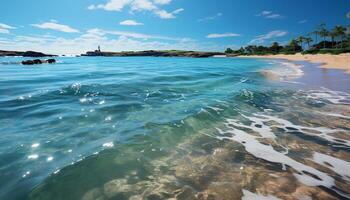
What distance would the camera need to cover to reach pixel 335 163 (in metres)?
5.33

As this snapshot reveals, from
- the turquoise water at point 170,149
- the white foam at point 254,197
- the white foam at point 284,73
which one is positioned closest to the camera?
the white foam at point 254,197

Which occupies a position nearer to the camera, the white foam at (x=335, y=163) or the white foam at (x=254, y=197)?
the white foam at (x=254, y=197)

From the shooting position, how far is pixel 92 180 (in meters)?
4.58

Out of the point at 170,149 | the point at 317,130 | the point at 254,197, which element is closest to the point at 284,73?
the point at 317,130

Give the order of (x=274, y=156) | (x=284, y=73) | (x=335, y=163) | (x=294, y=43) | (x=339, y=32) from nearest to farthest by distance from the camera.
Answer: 1. (x=335, y=163)
2. (x=274, y=156)
3. (x=284, y=73)
4. (x=339, y=32)
5. (x=294, y=43)

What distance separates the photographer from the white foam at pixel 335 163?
4.90 m

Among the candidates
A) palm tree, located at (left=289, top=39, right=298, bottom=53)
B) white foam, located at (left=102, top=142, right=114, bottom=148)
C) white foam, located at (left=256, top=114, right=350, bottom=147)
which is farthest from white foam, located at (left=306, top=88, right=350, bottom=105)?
palm tree, located at (left=289, top=39, right=298, bottom=53)

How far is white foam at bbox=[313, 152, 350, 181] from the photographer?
490 centimetres

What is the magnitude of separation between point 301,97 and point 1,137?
1342cm

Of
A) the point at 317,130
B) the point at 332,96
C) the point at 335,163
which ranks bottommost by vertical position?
the point at 335,163

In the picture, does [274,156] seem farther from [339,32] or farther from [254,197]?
[339,32]

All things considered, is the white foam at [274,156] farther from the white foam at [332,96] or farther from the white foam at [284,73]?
the white foam at [284,73]

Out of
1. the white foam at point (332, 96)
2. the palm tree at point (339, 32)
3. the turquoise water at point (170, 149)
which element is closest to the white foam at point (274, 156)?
the turquoise water at point (170, 149)

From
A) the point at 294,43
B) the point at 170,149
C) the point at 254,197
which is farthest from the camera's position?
the point at 294,43
